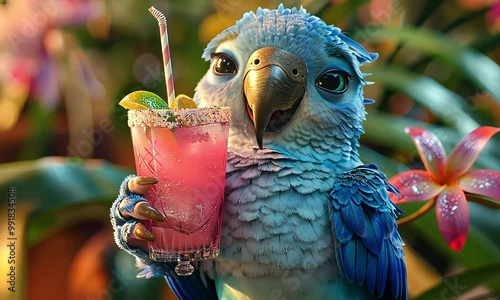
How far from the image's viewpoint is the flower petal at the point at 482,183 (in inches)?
20.9

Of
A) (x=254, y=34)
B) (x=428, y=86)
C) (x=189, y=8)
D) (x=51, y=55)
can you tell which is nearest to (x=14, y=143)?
(x=51, y=55)

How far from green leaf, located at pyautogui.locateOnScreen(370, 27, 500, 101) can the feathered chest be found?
54cm

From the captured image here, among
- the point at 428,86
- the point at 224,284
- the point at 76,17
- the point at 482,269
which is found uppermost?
the point at 76,17

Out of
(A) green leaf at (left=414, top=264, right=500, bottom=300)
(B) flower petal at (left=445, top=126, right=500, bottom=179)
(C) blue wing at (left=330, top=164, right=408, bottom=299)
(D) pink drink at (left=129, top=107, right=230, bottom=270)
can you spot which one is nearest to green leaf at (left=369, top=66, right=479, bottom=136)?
(A) green leaf at (left=414, top=264, right=500, bottom=300)

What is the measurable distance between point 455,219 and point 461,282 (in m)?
0.33

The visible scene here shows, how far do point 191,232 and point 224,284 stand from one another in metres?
0.08

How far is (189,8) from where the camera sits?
1.28 m

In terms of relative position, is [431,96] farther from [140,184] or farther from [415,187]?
[140,184]

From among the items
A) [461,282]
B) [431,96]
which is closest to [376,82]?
[431,96]

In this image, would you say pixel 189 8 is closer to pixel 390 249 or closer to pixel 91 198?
pixel 91 198

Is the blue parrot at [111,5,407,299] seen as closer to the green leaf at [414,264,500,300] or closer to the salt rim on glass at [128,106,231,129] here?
the salt rim on glass at [128,106,231,129]

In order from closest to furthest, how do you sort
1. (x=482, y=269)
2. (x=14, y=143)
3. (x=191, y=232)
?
(x=191, y=232), (x=482, y=269), (x=14, y=143)

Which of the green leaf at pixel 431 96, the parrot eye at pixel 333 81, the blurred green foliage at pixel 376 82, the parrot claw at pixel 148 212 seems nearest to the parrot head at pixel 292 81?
the parrot eye at pixel 333 81

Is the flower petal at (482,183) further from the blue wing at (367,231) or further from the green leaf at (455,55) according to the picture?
the green leaf at (455,55)
